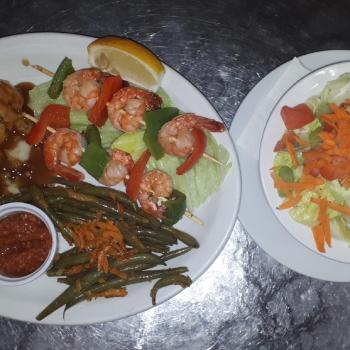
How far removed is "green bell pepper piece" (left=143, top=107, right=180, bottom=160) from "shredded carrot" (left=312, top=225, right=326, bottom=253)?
1.10 metres

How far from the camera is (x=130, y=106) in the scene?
315 centimetres

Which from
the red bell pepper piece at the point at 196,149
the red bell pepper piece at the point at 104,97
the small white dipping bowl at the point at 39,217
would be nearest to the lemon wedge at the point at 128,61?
the red bell pepper piece at the point at 104,97

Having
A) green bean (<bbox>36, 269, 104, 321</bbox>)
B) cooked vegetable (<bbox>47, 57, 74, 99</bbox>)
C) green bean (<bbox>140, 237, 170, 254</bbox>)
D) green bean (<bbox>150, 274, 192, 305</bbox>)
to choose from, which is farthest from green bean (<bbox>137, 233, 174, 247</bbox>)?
cooked vegetable (<bbox>47, 57, 74, 99</bbox>)

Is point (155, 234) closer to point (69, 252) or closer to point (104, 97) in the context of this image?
point (69, 252)

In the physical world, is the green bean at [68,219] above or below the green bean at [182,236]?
above

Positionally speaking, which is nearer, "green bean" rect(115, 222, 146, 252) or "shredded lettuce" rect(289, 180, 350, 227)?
"shredded lettuce" rect(289, 180, 350, 227)

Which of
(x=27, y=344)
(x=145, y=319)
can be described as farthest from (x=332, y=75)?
(x=27, y=344)

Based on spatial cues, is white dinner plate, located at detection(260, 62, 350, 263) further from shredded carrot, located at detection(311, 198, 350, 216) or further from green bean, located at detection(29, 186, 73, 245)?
green bean, located at detection(29, 186, 73, 245)

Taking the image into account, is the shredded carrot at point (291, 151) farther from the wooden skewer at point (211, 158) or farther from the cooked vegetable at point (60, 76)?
the cooked vegetable at point (60, 76)

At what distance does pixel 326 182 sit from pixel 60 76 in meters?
1.91

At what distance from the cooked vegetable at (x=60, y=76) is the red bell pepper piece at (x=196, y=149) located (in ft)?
3.21

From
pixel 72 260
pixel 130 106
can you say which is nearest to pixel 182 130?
pixel 130 106

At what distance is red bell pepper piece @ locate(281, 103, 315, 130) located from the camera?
119 inches

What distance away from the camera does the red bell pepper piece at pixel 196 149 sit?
10.3ft
